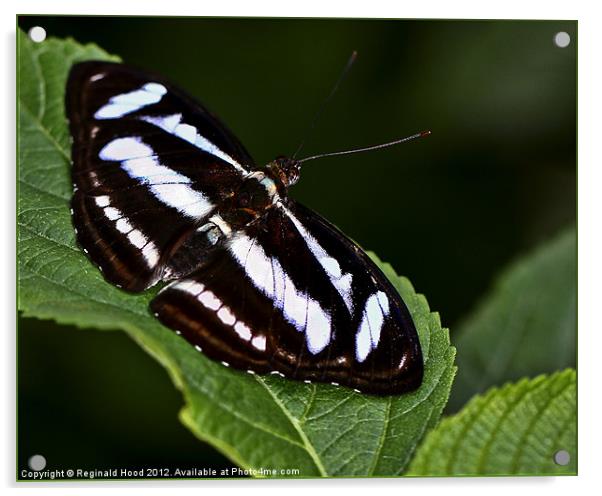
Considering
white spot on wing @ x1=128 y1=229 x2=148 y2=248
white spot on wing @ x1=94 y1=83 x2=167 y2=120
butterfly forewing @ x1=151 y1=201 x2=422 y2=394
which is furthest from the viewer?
white spot on wing @ x1=94 y1=83 x2=167 y2=120

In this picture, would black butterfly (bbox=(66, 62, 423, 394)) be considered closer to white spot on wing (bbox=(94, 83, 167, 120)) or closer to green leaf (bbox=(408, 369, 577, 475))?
white spot on wing (bbox=(94, 83, 167, 120))

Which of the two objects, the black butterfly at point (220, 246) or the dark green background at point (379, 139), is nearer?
the black butterfly at point (220, 246)

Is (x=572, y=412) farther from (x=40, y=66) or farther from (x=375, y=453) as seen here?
(x=40, y=66)

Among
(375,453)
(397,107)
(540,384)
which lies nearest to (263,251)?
(375,453)

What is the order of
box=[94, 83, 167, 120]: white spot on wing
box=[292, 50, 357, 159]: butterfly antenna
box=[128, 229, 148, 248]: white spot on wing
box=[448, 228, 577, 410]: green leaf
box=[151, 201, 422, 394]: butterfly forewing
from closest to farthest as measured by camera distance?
1. box=[151, 201, 422, 394]: butterfly forewing
2. box=[128, 229, 148, 248]: white spot on wing
3. box=[94, 83, 167, 120]: white spot on wing
4. box=[448, 228, 577, 410]: green leaf
5. box=[292, 50, 357, 159]: butterfly antenna

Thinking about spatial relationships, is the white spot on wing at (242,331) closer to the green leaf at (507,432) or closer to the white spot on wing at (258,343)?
the white spot on wing at (258,343)

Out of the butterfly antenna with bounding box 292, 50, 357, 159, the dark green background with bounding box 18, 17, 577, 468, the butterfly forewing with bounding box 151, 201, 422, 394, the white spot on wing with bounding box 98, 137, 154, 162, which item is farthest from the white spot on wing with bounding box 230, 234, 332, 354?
the butterfly antenna with bounding box 292, 50, 357, 159
